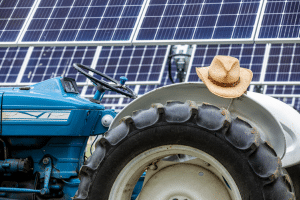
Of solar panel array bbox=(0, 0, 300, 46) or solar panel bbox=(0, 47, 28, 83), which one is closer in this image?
solar panel array bbox=(0, 0, 300, 46)

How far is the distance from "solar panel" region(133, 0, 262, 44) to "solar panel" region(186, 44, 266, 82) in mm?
2477

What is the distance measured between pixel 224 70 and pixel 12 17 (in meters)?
7.05

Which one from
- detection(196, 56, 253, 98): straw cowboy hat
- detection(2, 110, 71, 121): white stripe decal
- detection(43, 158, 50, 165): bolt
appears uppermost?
detection(196, 56, 253, 98): straw cowboy hat

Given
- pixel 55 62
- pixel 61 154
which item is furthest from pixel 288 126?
pixel 55 62

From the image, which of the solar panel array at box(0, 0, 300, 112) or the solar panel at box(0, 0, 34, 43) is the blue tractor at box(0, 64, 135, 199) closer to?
the solar panel array at box(0, 0, 300, 112)

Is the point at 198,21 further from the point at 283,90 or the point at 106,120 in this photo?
the point at 283,90

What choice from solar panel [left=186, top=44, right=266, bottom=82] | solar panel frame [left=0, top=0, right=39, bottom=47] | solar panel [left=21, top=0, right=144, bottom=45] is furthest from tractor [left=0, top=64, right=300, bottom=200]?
solar panel [left=186, top=44, right=266, bottom=82]

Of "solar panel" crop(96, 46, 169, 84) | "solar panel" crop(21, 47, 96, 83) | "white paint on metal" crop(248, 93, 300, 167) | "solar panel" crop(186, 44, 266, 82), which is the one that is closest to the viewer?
"white paint on metal" crop(248, 93, 300, 167)

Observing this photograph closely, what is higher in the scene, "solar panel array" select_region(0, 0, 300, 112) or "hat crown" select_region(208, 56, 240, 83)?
"solar panel array" select_region(0, 0, 300, 112)

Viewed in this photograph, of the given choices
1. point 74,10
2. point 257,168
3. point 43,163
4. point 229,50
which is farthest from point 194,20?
point 257,168

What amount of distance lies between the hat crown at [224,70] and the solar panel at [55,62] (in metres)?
7.88

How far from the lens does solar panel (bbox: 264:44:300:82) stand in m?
9.95

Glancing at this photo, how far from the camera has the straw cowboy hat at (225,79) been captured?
2.13 m

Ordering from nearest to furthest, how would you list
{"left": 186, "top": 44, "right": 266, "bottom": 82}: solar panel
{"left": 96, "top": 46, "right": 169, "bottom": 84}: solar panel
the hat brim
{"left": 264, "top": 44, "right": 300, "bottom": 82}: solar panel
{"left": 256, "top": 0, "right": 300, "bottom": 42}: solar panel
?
the hat brim, {"left": 256, "top": 0, "right": 300, "bottom": 42}: solar panel, {"left": 264, "top": 44, "right": 300, "bottom": 82}: solar panel, {"left": 96, "top": 46, "right": 169, "bottom": 84}: solar panel, {"left": 186, "top": 44, "right": 266, "bottom": 82}: solar panel
